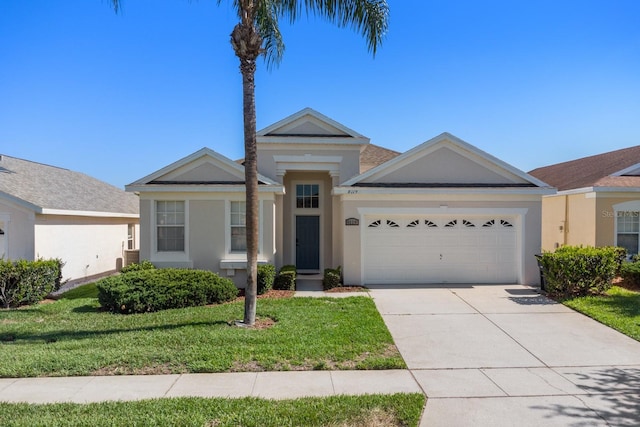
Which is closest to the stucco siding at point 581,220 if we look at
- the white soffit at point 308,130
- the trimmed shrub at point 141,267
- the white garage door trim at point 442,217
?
the white garage door trim at point 442,217

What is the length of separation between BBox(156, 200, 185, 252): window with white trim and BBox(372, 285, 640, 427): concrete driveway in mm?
6800

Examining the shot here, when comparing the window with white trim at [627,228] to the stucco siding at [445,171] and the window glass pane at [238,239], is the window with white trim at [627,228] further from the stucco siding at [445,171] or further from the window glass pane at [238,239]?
the window glass pane at [238,239]

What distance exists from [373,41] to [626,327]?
8.25m

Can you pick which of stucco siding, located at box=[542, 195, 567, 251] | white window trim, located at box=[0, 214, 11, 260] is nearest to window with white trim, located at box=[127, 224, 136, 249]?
white window trim, located at box=[0, 214, 11, 260]

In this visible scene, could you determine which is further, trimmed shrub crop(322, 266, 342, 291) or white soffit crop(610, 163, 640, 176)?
white soffit crop(610, 163, 640, 176)

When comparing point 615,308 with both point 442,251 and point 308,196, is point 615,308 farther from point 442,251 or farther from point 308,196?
point 308,196

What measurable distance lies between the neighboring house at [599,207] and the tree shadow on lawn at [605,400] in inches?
387

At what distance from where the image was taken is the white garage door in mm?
13172

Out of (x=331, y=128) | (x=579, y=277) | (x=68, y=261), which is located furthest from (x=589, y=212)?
(x=68, y=261)

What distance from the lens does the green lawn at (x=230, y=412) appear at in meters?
4.52

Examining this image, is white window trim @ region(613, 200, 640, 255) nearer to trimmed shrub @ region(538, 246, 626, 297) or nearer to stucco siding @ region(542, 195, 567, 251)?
stucco siding @ region(542, 195, 567, 251)

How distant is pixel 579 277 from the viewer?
10.8 m

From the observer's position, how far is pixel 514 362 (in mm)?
6531

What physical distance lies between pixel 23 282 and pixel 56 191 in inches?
216
